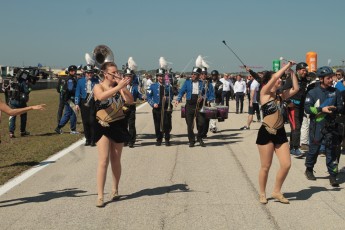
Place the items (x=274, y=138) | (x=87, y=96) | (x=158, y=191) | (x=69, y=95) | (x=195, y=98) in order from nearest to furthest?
(x=274, y=138) < (x=158, y=191) < (x=87, y=96) < (x=195, y=98) < (x=69, y=95)

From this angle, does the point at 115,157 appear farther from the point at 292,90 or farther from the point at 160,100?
the point at 160,100

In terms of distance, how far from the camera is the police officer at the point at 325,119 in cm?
684

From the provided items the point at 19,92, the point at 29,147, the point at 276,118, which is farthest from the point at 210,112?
the point at 276,118

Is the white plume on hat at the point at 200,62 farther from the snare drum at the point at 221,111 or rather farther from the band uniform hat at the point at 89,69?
the band uniform hat at the point at 89,69

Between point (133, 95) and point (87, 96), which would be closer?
point (87, 96)

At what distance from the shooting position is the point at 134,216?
5277 mm

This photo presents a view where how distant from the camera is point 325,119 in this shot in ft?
22.8

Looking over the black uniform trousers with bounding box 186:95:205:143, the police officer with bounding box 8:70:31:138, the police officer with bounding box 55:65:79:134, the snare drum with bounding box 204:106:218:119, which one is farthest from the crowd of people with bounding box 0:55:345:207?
the police officer with bounding box 8:70:31:138

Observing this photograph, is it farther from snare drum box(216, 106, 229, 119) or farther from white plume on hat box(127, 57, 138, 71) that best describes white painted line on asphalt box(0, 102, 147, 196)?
snare drum box(216, 106, 229, 119)

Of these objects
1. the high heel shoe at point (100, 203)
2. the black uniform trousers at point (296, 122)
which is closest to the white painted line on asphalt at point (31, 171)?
the high heel shoe at point (100, 203)

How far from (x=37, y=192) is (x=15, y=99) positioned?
657 centimetres

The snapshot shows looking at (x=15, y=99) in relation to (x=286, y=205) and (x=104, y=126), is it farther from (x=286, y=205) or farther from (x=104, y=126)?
(x=286, y=205)

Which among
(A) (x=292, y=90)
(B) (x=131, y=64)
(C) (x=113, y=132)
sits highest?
(B) (x=131, y=64)

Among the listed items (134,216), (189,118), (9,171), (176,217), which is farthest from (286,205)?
(189,118)
